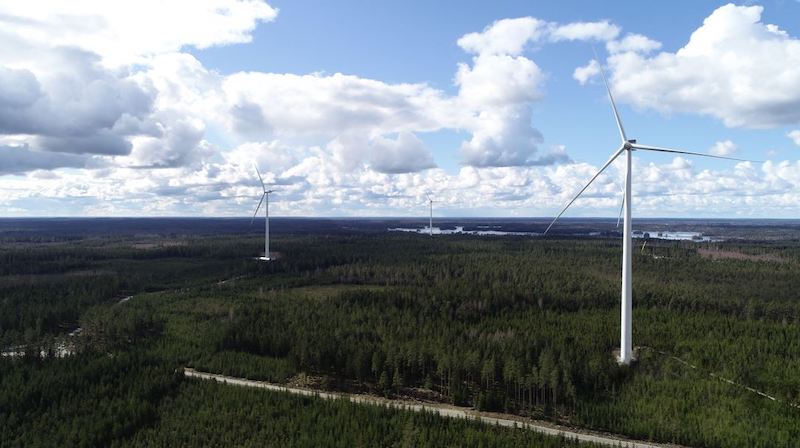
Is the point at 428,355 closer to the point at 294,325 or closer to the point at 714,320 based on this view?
the point at 294,325

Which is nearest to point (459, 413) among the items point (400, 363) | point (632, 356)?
point (400, 363)

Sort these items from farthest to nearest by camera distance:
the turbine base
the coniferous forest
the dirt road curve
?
the turbine base, the coniferous forest, the dirt road curve

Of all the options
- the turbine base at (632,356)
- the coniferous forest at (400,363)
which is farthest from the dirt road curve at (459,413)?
the turbine base at (632,356)

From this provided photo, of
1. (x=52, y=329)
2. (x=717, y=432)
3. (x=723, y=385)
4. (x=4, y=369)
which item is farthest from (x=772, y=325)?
(x=52, y=329)

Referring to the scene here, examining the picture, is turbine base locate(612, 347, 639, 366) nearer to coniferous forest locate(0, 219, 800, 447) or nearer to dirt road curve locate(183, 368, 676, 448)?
coniferous forest locate(0, 219, 800, 447)

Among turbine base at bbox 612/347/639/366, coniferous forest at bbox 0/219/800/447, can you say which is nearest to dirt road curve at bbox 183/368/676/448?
coniferous forest at bbox 0/219/800/447
